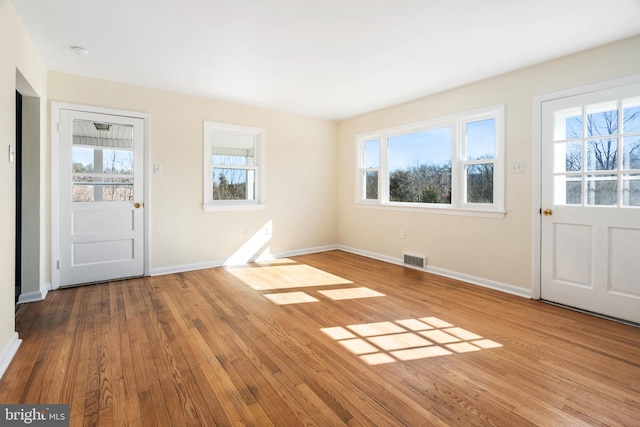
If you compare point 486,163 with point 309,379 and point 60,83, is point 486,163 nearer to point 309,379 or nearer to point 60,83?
point 309,379

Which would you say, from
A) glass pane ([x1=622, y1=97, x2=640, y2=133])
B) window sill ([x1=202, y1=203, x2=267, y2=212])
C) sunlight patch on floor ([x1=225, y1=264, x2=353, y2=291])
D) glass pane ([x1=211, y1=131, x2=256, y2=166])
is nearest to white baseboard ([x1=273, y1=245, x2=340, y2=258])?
sunlight patch on floor ([x1=225, y1=264, x2=353, y2=291])

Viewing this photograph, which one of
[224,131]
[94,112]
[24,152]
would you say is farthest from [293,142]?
[24,152]

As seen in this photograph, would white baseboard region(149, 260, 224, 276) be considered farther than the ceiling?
Yes

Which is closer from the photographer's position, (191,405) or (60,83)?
(191,405)

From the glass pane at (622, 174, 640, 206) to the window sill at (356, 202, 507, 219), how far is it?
1050 millimetres

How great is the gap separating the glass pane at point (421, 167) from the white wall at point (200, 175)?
148 cm

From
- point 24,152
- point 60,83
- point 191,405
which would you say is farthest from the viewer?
point 60,83

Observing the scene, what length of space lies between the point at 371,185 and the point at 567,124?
9.90ft

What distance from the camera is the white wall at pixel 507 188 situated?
311cm

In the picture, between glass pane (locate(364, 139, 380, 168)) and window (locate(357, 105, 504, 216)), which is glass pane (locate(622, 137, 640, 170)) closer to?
window (locate(357, 105, 504, 216))

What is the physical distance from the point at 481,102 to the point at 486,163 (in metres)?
0.77

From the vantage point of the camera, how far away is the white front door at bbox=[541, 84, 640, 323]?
2.87 metres

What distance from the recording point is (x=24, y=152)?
335 cm

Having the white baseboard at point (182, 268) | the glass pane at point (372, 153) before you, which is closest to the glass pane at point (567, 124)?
the glass pane at point (372, 153)
